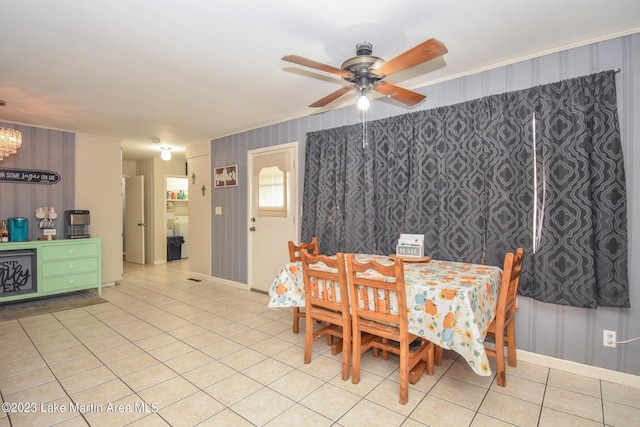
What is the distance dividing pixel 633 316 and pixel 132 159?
27.9 feet

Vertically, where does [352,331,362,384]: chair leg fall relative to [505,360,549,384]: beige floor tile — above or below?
above

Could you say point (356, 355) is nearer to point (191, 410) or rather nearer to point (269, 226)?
point (191, 410)

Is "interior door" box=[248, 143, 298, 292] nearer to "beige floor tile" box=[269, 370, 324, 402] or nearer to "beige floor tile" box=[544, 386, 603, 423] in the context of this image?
"beige floor tile" box=[269, 370, 324, 402]

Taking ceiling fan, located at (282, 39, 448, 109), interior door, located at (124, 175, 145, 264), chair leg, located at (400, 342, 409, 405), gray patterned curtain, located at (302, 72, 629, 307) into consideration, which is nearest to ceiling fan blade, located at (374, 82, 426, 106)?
ceiling fan, located at (282, 39, 448, 109)

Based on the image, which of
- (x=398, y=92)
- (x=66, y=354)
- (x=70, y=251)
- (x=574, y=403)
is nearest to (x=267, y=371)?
(x=66, y=354)

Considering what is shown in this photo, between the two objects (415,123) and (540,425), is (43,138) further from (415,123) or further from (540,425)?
(540,425)

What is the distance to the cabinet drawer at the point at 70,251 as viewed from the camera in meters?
4.18

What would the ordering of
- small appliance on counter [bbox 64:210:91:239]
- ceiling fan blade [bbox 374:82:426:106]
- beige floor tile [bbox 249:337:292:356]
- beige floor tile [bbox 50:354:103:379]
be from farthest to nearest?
small appliance on counter [bbox 64:210:91:239] → beige floor tile [bbox 249:337:292:356] → beige floor tile [bbox 50:354:103:379] → ceiling fan blade [bbox 374:82:426:106]

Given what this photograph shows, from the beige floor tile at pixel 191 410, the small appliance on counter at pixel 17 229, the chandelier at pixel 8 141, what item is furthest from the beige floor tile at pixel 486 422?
the small appliance on counter at pixel 17 229

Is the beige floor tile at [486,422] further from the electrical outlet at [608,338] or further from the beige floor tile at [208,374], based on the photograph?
the beige floor tile at [208,374]

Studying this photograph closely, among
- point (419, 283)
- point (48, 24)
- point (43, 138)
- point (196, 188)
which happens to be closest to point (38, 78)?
point (48, 24)

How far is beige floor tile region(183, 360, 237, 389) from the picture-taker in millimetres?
2297

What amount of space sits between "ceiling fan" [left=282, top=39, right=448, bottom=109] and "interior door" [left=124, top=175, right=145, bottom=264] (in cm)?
609

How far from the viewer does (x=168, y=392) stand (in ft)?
7.13
